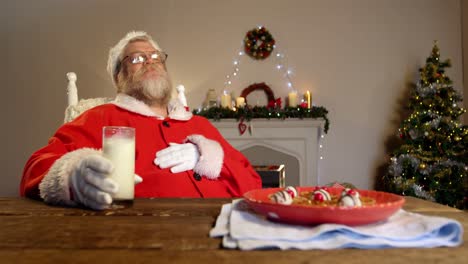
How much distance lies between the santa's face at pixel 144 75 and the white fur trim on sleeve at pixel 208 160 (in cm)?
43

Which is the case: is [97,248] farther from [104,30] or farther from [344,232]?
[104,30]

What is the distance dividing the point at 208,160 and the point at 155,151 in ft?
0.78

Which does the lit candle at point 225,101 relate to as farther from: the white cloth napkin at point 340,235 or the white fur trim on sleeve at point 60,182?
the white cloth napkin at point 340,235

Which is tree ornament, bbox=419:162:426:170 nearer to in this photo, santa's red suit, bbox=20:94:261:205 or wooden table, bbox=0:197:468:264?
santa's red suit, bbox=20:94:261:205

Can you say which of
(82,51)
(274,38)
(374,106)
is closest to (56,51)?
(82,51)

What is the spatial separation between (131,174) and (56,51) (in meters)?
4.02

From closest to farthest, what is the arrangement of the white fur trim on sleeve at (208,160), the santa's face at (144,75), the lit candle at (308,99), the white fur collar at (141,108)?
the white fur trim on sleeve at (208,160), the white fur collar at (141,108), the santa's face at (144,75), the lit candle at (308,99)

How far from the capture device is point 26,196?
1343mm

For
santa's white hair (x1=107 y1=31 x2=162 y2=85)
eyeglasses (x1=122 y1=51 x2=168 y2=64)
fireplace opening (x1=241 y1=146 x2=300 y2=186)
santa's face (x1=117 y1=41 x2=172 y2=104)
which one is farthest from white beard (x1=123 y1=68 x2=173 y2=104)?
fireplace opening (x1=241 y1=146 x2=300 y2=186)

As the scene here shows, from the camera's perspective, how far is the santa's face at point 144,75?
1.99 m

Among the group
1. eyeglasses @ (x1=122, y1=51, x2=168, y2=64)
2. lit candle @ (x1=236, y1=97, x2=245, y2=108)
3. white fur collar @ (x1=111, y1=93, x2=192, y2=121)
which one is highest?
eyeglasses @ (x1=122, y1=51, x2=168, y2=64)

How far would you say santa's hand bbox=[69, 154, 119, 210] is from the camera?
2.94 feet

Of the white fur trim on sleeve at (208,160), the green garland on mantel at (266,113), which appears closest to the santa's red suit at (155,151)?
the white fur trim on sleeve at (208,160)

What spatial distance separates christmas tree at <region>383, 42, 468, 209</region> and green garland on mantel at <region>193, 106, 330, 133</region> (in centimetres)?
Answer: 76
